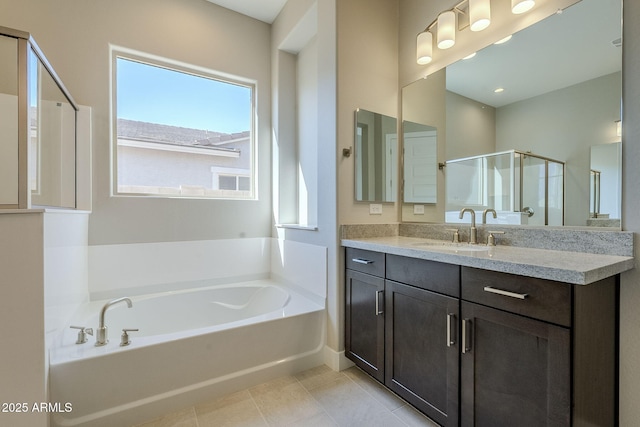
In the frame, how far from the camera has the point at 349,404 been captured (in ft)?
5.34

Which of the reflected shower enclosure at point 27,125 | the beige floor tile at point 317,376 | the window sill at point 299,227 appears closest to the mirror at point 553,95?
the window sill at point 299,227

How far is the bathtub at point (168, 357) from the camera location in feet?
4.55

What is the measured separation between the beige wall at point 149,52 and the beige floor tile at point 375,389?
1556mm

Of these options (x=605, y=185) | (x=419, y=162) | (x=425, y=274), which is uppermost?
(x=419, y=162)

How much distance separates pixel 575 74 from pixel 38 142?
2.86 metres

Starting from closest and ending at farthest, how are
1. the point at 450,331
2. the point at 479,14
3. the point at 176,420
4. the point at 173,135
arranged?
1. the point at 450,331
2. the point at 176,420
3. the point at 479,14
4. the point at 173,135

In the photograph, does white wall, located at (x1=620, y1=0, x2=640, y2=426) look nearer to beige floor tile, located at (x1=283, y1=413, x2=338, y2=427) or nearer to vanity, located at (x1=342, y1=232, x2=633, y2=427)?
vanity, located at (x1=342, y1=232, x2=633, y2=427)

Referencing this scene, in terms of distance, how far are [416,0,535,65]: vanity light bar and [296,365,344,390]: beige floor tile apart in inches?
90.6

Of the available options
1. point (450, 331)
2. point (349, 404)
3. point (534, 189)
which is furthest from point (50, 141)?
point (534, 189)

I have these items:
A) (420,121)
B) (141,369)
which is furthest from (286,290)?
(420,121)

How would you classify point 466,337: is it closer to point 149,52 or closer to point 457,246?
point 457,246

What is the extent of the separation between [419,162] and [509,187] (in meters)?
0.65

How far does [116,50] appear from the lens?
2295 mm

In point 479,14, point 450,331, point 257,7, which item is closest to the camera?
point 450,331
